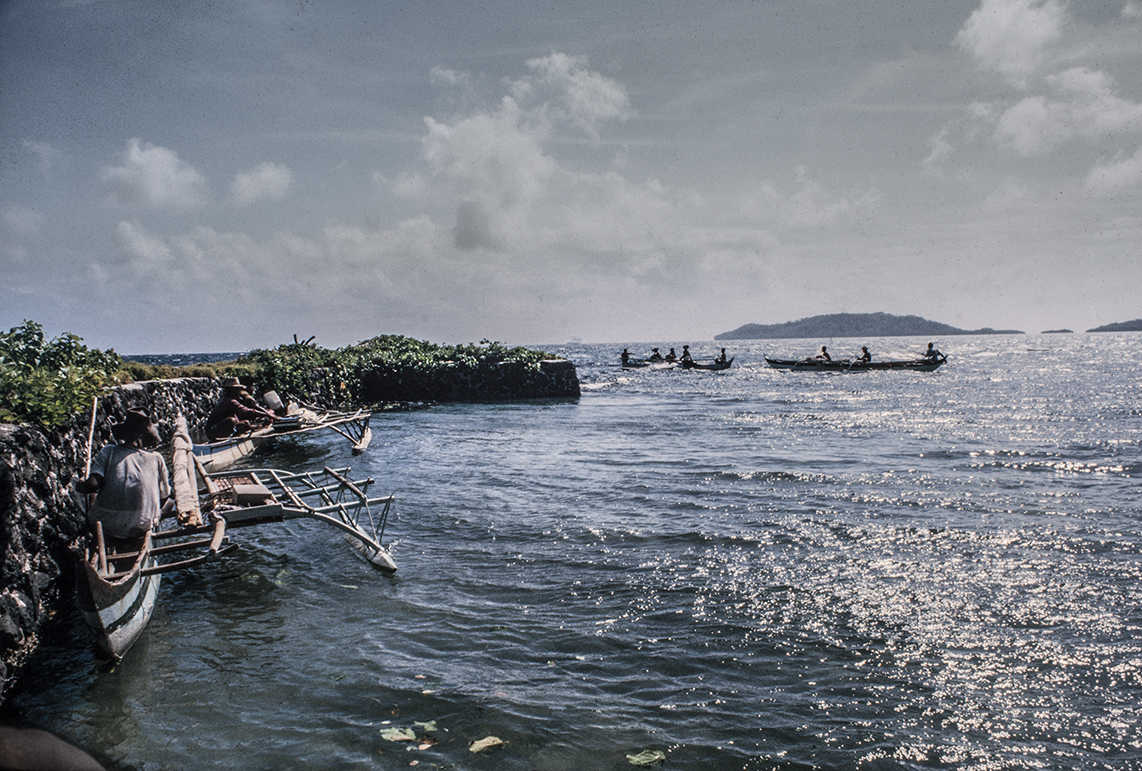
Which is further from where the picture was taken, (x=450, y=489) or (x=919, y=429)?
(x=919, y=429)

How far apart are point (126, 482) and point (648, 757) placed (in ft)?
23.6

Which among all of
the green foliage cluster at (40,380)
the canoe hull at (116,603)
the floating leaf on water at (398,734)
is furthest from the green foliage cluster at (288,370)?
the floating leaf on water at (398,734)

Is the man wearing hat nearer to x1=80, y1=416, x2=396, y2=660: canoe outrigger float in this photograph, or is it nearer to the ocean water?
x1=80, y1=416, x2=396, y2=660: canoe outrigger float

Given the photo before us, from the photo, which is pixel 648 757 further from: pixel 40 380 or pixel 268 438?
pixel 268 438

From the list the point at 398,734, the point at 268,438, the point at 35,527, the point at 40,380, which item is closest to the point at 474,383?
the point at 268,438

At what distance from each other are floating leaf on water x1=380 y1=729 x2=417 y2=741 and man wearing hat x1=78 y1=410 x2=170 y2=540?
4.72m

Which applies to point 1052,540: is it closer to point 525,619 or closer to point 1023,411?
point 525,619

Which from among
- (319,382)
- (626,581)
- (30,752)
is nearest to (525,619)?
(626,581)

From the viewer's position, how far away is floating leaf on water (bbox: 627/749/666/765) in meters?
5.60

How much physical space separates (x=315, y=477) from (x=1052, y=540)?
17763 millimetres

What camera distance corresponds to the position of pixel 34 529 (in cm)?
838

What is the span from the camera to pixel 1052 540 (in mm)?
11875

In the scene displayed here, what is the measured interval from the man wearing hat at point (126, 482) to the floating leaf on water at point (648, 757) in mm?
6905

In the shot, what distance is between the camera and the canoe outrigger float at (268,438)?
1703 centimetres
